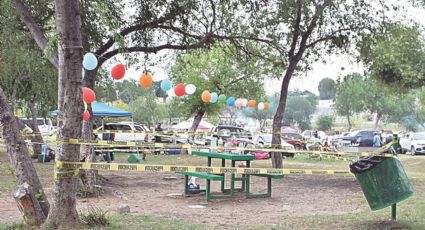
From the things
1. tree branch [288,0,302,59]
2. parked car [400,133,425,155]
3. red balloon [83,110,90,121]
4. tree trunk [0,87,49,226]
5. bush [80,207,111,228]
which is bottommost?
parked car [400,133,425,155]

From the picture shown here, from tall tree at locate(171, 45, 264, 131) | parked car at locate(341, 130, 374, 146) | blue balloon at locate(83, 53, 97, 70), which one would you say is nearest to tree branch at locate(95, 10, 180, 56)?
blue balloon at locate(83, 53, 97, 70)

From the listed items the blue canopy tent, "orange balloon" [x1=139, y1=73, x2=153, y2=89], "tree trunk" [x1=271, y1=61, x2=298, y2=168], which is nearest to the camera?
"orange balloon" [x1=139, y1=73, x2=153, y2=89]

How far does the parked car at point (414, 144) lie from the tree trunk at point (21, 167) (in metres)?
29.6

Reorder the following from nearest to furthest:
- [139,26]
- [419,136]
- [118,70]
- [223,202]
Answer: [118,70] → [223,202] → [139,26] → [419,136]

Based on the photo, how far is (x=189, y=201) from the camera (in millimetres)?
10758

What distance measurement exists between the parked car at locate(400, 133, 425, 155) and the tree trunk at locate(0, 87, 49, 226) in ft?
97.3

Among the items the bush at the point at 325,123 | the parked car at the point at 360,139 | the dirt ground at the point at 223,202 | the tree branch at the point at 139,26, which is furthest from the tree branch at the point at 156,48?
the bush at the point at 325,123

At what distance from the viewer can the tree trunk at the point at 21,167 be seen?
6738mm

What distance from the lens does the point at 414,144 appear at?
108 ft

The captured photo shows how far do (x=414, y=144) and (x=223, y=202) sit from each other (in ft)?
82.7

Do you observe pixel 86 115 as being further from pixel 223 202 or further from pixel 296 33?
pixel 296 33

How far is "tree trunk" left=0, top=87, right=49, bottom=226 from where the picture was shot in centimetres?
674

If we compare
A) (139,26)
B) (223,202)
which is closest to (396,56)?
(139,26)

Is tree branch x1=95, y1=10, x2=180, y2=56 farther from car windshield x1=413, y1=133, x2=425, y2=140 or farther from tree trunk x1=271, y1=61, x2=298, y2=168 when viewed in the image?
car windshield x1=413, y1=133, x2=425, y2=140
